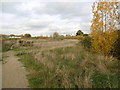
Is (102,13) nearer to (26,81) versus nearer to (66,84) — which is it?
(66,84)

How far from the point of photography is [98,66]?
5699 mm

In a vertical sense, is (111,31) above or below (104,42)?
above

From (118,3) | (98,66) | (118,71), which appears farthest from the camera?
(118,3)

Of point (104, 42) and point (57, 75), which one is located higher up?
point (104, 42)

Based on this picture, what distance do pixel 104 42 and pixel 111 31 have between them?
0.87m

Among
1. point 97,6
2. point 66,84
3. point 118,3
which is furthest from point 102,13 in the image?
point 66,84

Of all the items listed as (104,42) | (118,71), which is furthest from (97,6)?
(118,71)

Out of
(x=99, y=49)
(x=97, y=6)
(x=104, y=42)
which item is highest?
(x=97, y=6)

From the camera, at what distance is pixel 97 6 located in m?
7.75

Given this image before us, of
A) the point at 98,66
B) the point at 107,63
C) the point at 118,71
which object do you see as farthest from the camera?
the point at 107,63

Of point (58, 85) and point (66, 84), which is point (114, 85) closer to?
point (66, 84)

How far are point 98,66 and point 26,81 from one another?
3.62 m

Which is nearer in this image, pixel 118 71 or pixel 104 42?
pixel 118 71

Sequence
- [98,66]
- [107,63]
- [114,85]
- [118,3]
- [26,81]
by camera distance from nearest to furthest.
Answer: [114,85] → [26,81] → [98,66] → [107,63] → [118,3]
